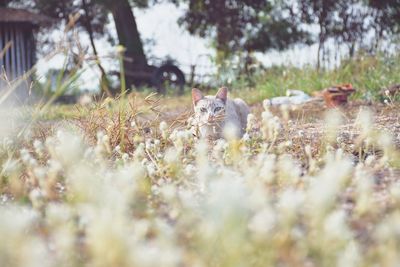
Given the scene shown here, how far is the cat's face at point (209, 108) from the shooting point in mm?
3795

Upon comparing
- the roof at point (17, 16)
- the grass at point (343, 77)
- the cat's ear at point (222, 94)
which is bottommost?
the grass at point (343, 77)

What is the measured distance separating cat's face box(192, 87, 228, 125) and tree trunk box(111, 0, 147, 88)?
9.71 meters

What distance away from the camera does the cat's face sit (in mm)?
3795

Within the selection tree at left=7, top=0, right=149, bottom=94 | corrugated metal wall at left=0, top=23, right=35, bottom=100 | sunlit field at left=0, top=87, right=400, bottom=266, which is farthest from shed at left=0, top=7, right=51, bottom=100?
sunlit field at left=0, top=87, right=400, bottom=266

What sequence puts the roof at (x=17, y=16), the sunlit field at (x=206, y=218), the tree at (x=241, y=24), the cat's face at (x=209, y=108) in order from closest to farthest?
Result: 1. the sunlit field at (x=206, y=218)
2. the cat's face at (x=209, y=108)
3. the roof at (x=17, y=16)
4. the tree at (x=241, y=24)

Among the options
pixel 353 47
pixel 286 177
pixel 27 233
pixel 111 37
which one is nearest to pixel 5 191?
pixel 27 233

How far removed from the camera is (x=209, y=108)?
3914mm

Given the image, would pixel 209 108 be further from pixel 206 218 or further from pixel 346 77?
pixel 346 77

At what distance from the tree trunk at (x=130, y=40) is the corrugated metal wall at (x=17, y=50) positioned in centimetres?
210

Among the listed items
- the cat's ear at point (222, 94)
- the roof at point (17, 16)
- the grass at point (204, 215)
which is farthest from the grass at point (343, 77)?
the grass at point (204, 215)

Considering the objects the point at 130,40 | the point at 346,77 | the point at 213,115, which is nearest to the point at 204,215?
the point at 213,115

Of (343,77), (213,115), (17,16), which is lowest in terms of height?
(343,77)

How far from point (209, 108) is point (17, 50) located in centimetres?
962

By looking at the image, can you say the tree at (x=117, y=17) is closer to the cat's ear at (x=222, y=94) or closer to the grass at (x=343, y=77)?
the grass at (x=343, y=77)
